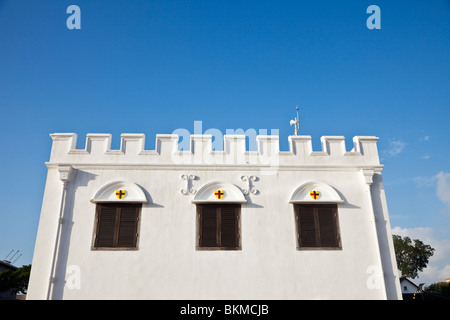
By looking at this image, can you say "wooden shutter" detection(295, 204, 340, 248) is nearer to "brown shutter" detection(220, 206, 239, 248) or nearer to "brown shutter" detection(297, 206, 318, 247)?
"brown shutter" detection(297, 206, 318, 247)

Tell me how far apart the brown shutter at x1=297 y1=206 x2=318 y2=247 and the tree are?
134 ft

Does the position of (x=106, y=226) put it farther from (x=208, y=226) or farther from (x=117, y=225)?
(x=208, y=226)

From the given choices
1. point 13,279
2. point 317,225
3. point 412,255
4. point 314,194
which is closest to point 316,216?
point 317,225

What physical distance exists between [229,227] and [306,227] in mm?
2426

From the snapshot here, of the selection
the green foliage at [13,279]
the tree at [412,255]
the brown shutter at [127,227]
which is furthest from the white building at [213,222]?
the tree at [412,255]

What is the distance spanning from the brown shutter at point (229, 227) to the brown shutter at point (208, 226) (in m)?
0.22

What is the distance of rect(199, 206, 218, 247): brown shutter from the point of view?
1077cm

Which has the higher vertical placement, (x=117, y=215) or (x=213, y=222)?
(x=117, y=215)

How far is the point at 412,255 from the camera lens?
4644 cm

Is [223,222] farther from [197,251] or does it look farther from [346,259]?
[346,259]

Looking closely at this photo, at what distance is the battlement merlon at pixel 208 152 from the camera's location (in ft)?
38.2

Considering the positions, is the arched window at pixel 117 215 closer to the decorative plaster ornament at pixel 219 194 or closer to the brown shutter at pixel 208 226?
the brown shutter at pixel 208 226
